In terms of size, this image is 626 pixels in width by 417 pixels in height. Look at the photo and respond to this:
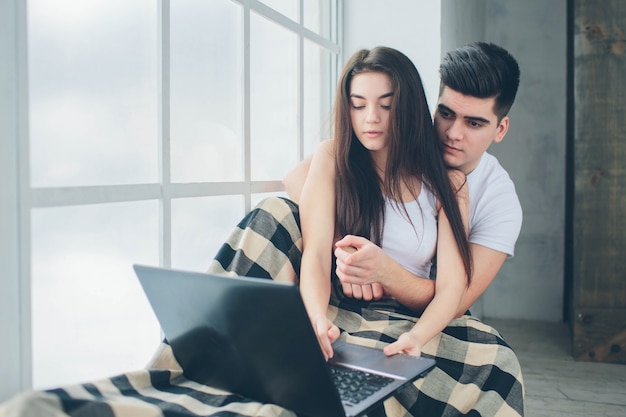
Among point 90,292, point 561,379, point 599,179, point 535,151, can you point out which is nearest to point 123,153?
point 90,292

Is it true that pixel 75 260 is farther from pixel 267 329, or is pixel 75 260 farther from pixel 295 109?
pixel 295 109

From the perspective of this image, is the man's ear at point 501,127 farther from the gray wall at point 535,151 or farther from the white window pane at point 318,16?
the gray wall at point 535,151

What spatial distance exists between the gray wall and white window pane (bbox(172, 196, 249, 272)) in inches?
92.6

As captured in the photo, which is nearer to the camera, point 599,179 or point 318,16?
point 318,16

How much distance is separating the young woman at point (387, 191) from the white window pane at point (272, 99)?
0.72 ft

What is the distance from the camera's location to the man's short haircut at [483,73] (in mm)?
1705

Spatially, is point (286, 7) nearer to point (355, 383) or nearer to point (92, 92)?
point (92, 92)

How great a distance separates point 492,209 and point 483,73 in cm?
38

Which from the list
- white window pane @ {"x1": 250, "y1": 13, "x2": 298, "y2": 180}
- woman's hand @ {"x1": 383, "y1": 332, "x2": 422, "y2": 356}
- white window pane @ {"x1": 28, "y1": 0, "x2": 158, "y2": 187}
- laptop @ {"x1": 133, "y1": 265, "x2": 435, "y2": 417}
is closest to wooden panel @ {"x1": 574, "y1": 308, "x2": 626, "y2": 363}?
white window pane @ {"x1": 250, "y1": 13, "x2": 298, "y2": 180}

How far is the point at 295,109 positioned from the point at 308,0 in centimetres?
41

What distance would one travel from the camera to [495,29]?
374 cm

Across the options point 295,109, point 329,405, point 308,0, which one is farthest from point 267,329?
point 308,0

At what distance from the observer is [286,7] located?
1963mm

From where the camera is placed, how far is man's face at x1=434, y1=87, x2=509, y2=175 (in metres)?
1.72
